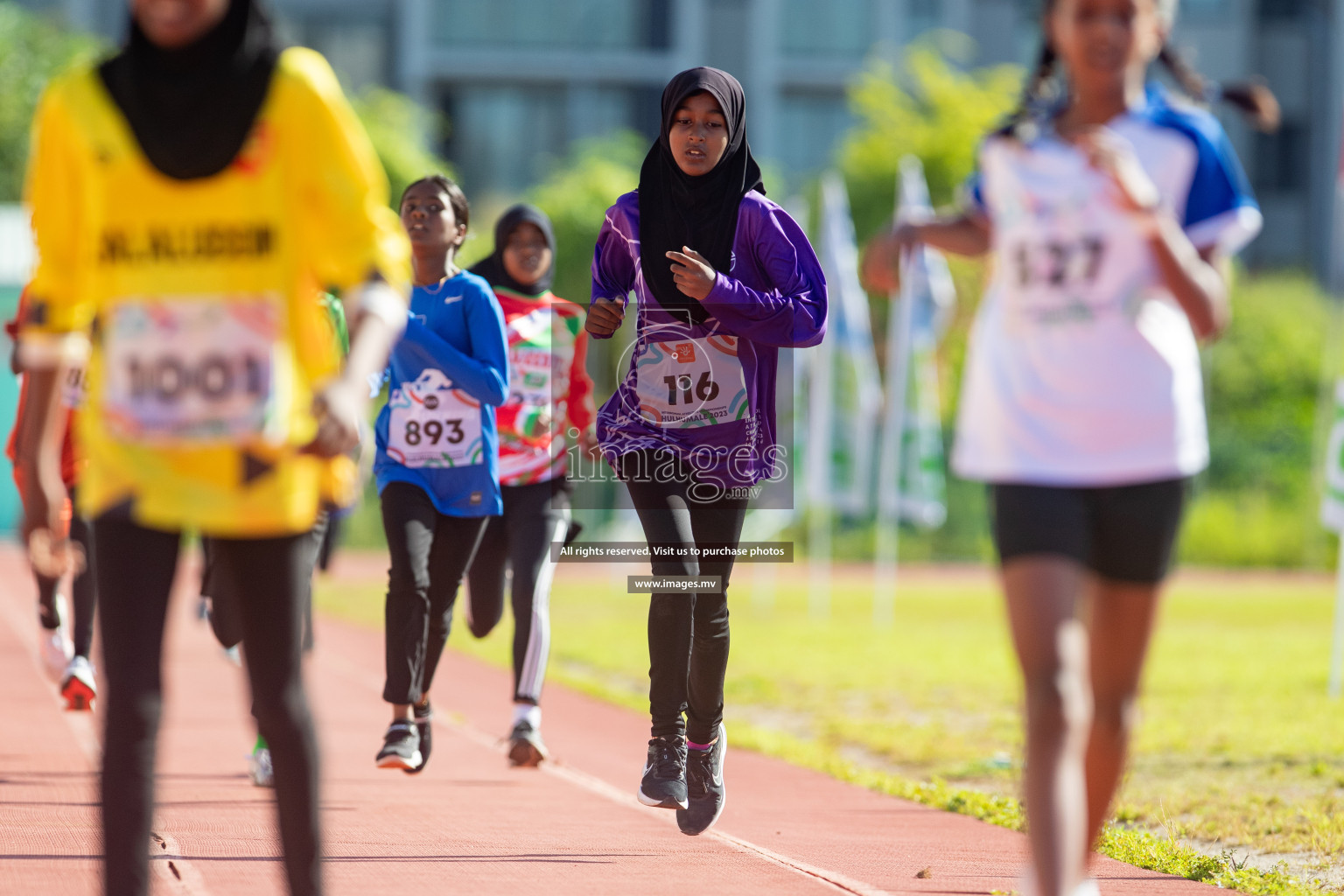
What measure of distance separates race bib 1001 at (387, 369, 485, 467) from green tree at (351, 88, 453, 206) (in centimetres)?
3552

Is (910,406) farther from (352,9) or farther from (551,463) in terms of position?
(352,9)

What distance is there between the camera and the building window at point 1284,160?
46.3m

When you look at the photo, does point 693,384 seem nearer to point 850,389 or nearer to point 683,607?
point 683,607

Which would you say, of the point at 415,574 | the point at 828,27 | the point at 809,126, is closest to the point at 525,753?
the point at 415,574

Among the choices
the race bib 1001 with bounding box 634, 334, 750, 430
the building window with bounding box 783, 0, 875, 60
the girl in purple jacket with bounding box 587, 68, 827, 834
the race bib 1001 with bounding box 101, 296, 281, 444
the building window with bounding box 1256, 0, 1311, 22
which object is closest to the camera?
the race bib 1001 with bounding box 101, 296, 281, 444

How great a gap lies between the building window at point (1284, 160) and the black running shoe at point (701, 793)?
143 feet

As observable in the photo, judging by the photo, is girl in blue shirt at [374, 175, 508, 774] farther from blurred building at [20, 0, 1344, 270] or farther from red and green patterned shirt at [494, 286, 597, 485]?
blurred building at [20, 0, 1344, 270]

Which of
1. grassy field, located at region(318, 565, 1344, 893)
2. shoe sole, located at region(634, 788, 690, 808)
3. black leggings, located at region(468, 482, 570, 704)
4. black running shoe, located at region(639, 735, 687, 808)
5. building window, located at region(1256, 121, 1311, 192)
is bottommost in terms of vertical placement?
grassy field, located at region(318, 565, 1344, 893)

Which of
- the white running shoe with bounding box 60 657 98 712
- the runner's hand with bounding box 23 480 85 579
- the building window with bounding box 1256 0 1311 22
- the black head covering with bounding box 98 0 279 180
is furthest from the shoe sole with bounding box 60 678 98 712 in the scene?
the building window with bounding box 1256 0 1311 22

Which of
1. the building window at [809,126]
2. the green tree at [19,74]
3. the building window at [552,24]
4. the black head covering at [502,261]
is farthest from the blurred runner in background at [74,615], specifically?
the building window at [552,24]

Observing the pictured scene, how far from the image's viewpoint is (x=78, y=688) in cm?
779

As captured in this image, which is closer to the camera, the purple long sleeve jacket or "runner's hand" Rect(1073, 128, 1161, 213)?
"runner's hand" Rect(1073, 128, 1161, 213)

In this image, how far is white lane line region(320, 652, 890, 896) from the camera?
17.2 ft

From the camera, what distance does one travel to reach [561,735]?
9234 mm
